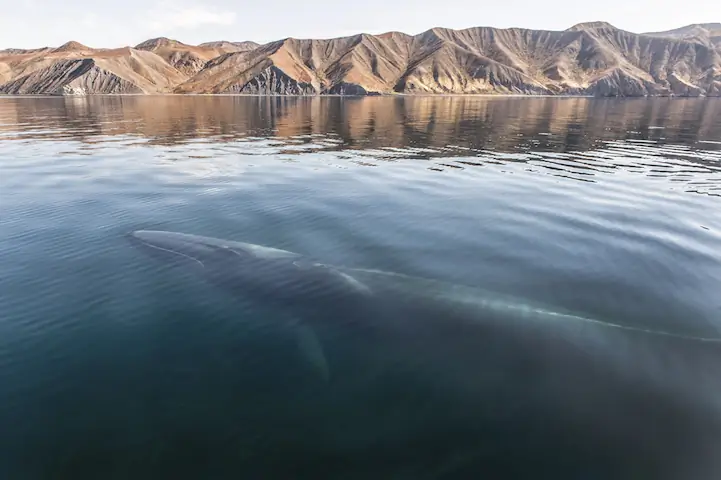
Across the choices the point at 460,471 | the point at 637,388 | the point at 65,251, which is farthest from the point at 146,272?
the point at 637,388

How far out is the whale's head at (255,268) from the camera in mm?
17833

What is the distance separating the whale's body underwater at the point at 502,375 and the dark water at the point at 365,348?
73 mm

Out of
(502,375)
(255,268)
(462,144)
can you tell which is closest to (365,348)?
(502,375)

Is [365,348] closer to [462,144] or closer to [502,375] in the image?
[502,375]

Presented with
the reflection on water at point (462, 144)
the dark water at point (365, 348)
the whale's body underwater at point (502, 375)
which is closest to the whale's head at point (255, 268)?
the whale's body underwater at point (502, 375)

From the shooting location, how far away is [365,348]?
1442 centimetres

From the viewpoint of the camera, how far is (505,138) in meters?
68.0

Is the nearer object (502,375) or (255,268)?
(502,375)

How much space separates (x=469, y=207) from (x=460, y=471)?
22111 mm

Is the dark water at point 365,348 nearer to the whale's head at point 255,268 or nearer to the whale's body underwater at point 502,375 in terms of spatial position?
the whale's body underwater at point 502,375

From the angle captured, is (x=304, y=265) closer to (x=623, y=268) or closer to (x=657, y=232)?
(x=623, y=268)

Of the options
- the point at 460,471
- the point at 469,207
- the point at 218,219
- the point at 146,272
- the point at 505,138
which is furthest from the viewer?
the point at 505,138

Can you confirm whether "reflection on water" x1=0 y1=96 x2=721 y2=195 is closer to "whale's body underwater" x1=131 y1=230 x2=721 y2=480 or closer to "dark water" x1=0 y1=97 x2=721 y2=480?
"dark water" x1=0 y1=97 x2=721 y2=480

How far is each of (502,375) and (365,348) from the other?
4.39m
